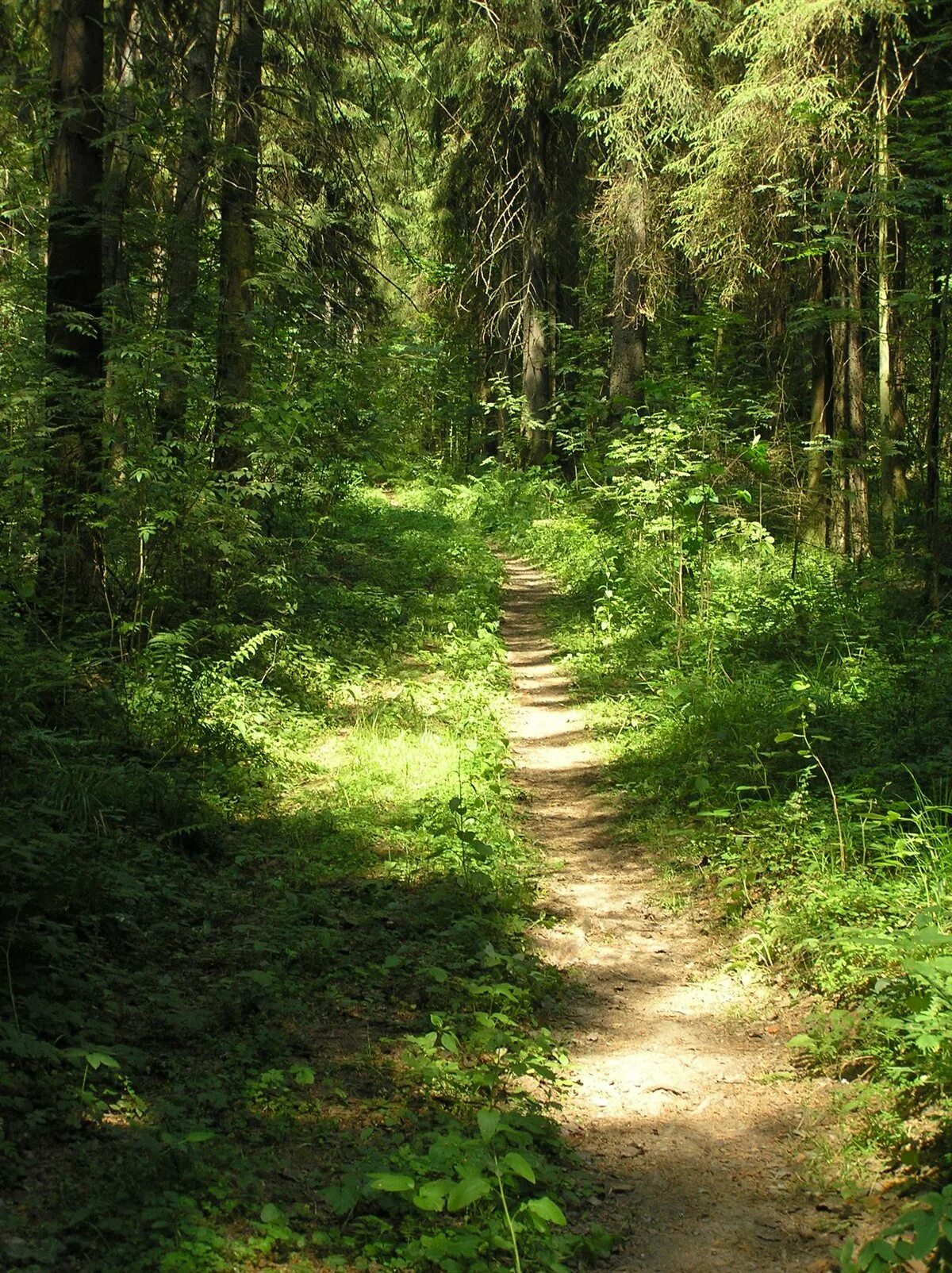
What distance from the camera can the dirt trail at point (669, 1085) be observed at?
3.15 meters

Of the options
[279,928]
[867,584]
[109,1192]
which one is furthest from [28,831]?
[867,584]

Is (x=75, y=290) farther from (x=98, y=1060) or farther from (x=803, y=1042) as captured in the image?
(x=803, y=1042)

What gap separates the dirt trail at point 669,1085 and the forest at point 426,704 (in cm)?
2

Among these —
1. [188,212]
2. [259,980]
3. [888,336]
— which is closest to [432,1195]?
[259,980]

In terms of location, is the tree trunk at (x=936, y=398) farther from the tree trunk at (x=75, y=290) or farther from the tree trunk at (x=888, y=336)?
the tree trunk at (x=75, y=290)

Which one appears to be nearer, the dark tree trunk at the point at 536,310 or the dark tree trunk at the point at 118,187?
the dark tree trunk at the point at 118,187

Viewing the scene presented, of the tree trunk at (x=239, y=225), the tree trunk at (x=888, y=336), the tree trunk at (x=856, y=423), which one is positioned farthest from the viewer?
the tree trunk at (x=856, y=423)

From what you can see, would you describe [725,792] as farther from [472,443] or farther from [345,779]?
[472,443]

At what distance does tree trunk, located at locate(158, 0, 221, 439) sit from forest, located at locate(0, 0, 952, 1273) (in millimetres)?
63

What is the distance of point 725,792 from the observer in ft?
21.3

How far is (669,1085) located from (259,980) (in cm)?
169

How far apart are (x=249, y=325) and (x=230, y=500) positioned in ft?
5.73

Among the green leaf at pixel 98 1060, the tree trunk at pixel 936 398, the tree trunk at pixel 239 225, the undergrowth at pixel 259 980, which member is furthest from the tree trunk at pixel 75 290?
the tree trunk at pixel 936 398

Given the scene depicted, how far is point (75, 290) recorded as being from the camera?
7.62 m
